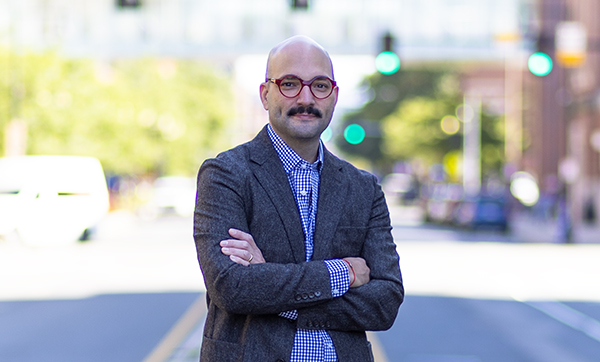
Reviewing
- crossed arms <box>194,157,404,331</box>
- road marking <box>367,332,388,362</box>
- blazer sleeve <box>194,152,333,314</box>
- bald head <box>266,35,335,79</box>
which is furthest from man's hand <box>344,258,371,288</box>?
road marking <box>367,332,388,362</box>

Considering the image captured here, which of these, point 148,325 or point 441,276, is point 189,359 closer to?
point 148,325

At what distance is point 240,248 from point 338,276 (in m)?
0.33

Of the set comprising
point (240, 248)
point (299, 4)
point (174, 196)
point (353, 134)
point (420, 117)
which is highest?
point (299, 4)

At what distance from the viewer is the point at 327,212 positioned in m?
2.88

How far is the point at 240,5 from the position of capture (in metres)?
46.8

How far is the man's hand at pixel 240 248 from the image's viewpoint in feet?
9.22

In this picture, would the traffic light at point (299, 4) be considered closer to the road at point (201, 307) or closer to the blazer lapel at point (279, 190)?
the road at point (201, 307)

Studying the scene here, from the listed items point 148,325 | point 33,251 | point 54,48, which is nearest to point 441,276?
point 148,325

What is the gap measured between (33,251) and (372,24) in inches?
1163

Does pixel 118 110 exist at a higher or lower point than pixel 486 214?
higher

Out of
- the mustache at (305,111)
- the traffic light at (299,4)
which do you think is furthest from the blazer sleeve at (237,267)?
the traffic light at (299,4)

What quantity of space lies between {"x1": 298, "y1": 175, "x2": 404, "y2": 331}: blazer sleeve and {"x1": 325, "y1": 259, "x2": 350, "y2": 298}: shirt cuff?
29mm

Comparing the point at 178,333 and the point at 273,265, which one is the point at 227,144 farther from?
the point at 273,265

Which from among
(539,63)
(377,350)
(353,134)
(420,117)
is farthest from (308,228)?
(420,117)
